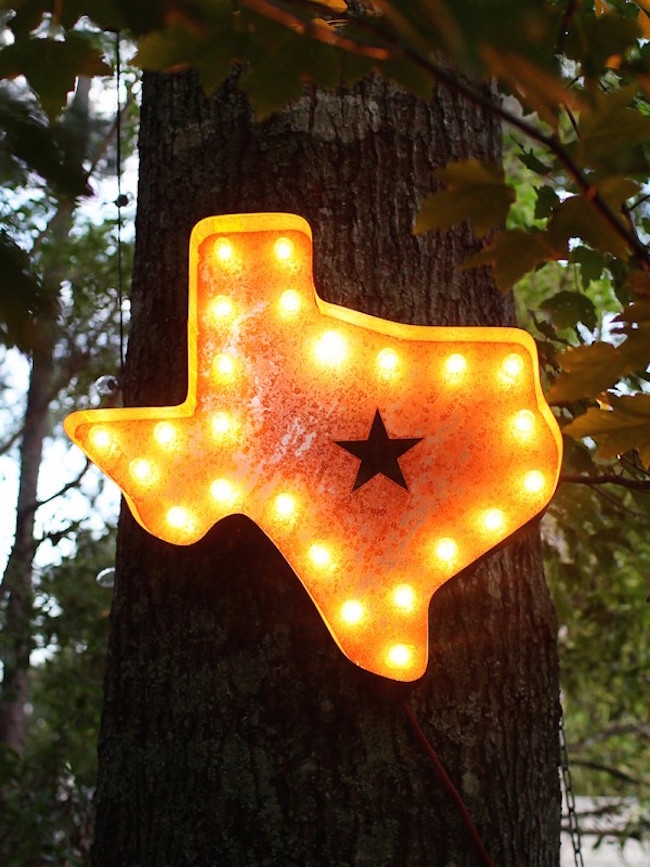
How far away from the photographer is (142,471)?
1335mm

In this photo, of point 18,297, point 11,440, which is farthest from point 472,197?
point 11,440

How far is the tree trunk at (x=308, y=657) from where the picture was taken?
1267mm

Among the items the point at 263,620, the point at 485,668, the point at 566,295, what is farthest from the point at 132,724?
the point at 566,295

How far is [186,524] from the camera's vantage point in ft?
4.33

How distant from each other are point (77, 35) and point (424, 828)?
3.64ft

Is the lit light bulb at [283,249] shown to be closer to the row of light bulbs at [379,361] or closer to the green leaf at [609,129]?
the row of light bulbs at [379,361]

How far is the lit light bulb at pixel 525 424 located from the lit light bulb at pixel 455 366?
0.11 metres

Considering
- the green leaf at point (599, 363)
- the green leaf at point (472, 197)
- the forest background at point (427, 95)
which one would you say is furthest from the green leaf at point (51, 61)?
the green leaf at point (599, 363)

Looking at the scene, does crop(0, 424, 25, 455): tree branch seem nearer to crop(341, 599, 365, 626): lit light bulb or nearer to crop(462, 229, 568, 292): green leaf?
crop(341, 599, 365, 626): lit light bulb

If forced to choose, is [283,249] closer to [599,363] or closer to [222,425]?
[222,425]

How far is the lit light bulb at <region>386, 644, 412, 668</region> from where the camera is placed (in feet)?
4.13

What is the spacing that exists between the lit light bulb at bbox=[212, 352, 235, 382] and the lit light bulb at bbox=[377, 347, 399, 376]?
230 millimetres

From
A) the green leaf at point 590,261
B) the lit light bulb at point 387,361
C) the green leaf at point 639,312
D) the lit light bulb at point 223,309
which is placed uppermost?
the green leaf at point 590,261

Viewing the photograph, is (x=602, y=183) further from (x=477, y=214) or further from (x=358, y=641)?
(x=358, y=641)
